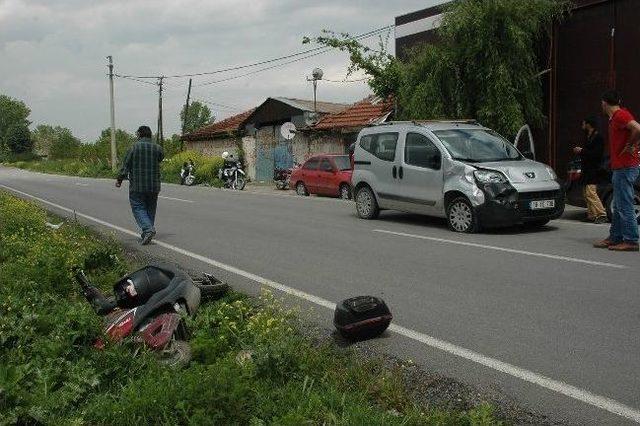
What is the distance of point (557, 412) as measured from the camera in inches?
152

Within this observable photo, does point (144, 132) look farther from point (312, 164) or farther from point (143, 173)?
point (312, 164)

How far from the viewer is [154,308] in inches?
207

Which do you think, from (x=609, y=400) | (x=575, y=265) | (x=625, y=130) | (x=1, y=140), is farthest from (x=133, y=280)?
(x=1, y=140)

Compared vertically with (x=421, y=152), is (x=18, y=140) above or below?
above

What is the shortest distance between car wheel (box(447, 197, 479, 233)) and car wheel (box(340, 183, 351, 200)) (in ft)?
31.3

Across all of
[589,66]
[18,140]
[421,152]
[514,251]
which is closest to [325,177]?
[589,66]

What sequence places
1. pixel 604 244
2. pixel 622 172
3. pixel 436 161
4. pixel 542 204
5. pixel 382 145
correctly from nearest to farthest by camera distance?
pixel 622 172, pixel 604 244, pixel 542 204, pixel 436 161, pixel 382 145

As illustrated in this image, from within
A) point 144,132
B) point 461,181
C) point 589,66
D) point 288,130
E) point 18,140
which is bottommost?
point 461,181

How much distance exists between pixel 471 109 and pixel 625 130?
10174mm

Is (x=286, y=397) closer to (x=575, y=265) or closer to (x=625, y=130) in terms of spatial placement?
(x=575, y=265)

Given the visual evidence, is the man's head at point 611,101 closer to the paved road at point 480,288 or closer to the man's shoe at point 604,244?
the man's shoe at point 604,244

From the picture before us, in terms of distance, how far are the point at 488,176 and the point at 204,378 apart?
7.90 meters

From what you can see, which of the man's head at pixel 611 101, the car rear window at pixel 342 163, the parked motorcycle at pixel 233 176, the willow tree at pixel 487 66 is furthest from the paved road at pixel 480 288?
the parked motorcycle at pixel 233 176

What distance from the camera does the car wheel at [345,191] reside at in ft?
68.9
